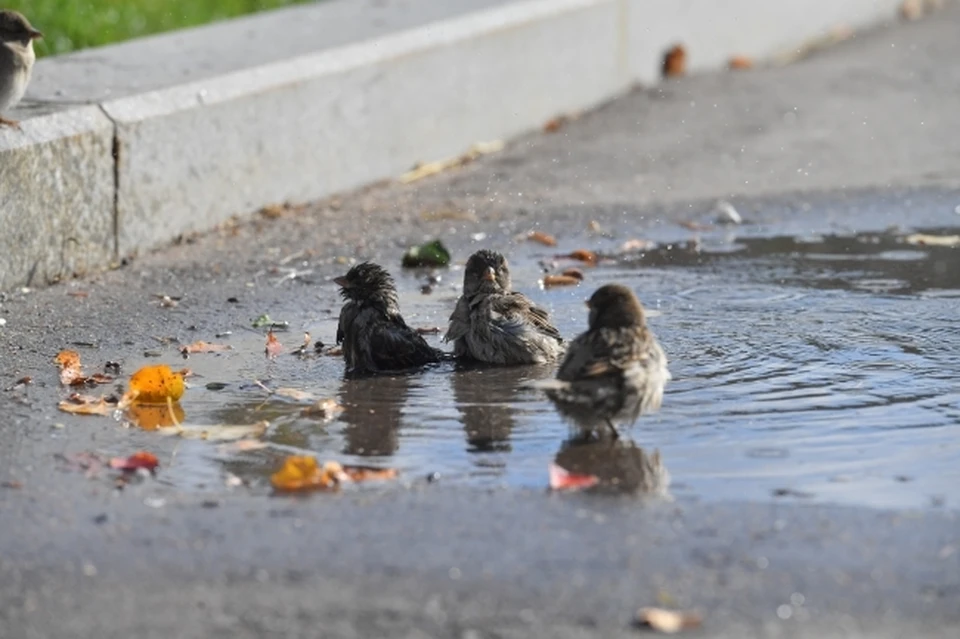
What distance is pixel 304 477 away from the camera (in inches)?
235

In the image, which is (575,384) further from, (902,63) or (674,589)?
(902,63)

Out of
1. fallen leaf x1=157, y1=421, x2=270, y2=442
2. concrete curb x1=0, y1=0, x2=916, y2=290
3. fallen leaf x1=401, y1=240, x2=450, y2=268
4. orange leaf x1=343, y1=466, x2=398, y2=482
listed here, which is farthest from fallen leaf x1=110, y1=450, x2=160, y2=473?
fallen leaf x1=401, y1=240, x2=450, y2=268

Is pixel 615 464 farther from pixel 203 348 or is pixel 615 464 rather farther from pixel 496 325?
pixel 203 348

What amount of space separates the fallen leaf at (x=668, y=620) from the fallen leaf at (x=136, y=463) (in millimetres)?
2067

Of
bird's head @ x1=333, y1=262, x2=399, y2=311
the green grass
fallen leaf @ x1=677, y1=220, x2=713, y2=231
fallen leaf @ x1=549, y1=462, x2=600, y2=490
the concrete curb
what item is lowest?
fallen leaf @ x1=549, y1=462, x2=600, y2=490

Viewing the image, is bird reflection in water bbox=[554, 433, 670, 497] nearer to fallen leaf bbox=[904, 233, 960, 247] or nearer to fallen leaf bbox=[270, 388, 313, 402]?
fallen leaf bbox=[270, 388, 313, 402]

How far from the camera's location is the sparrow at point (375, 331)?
25.3ft

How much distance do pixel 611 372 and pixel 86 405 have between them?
2.07 meters

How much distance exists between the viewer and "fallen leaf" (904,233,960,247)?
34.0 ft

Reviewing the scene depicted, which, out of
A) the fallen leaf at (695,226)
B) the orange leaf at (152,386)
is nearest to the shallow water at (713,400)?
the orange leaf at (152,386)

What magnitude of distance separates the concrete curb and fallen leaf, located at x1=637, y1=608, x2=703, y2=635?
5010 mm

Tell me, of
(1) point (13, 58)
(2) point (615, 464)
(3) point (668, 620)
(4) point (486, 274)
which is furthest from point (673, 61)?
(3) point (668, 620)

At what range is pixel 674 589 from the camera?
16.4 ft

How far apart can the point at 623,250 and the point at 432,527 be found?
16.1 feet
